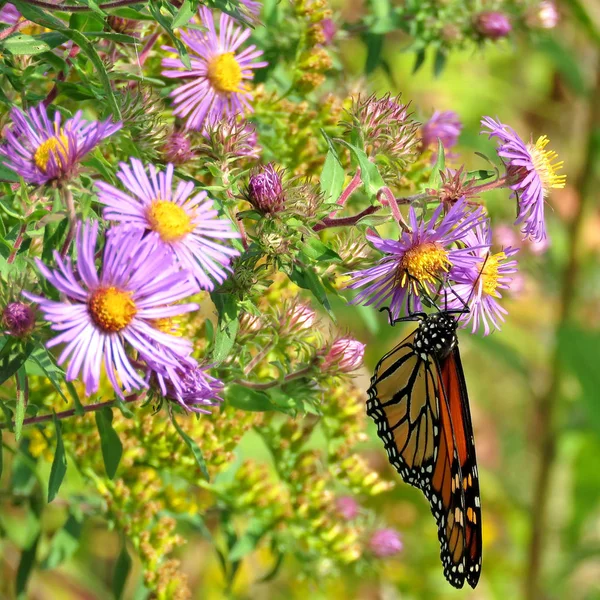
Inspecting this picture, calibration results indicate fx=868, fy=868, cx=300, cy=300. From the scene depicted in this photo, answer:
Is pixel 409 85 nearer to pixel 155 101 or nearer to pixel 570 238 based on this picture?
pixel 570 238

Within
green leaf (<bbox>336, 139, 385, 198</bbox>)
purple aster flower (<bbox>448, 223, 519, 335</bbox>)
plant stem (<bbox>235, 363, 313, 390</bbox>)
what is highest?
purple aster flower (<bbox>448, 223, 519, 335</bbox>)

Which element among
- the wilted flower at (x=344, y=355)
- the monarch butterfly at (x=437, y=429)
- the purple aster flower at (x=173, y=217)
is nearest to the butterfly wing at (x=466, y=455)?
the monarch butterfly at (x=437, y=429)

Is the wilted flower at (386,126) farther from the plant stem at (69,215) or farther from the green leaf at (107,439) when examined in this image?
the green leaf at (107,439)

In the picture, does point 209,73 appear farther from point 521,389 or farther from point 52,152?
point 521,389

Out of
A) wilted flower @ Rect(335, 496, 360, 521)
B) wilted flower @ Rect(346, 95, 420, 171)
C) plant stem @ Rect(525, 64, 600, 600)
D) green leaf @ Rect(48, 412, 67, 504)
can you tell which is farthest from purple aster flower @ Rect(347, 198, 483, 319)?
plant stem @ Rect(525, 64, 600, 600)

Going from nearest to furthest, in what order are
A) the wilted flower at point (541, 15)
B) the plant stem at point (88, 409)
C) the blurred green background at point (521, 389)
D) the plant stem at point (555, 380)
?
1. the plant stem at point (88, 409)
2. the wilted flower at point (541, 15)
3. the blurred green background at point (521, 389)
4. the plant stem at point (555, 380)

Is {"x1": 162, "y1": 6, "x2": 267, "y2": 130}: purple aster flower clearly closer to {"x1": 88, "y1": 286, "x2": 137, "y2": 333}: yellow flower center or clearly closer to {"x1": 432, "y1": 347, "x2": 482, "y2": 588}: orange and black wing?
{"x1": 88, "y1": 286, "x2": 137, "y2": 333}: yellow flower center
